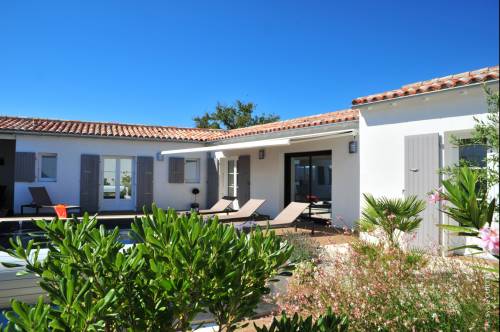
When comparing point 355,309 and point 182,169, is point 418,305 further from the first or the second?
point 182,169

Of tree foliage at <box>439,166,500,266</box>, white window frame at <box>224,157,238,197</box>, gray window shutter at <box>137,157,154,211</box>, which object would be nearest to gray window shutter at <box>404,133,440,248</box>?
tree foliage at <box>439,166,500,266</box>

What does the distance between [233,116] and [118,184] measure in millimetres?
34419

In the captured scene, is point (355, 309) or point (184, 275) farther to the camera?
point (355, 309)

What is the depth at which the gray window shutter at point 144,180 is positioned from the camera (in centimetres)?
2509

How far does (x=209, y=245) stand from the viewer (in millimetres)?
3502

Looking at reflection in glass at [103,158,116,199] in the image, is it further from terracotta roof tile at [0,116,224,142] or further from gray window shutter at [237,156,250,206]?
gray window shutter at [237,156,250,206]

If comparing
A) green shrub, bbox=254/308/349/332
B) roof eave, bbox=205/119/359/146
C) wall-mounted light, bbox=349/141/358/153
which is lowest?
green shrub, bbox=254/308/349/332

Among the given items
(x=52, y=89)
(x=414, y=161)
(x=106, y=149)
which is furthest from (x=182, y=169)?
(x=414, y=161)

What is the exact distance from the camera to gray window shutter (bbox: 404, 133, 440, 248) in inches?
472

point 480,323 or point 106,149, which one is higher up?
point 106,149

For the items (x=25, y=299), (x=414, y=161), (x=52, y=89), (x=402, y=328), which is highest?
(x=52, y=89)

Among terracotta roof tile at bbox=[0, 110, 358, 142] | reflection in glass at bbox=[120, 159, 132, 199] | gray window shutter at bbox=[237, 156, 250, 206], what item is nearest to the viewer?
terracotta roof tile at bbox=[0, 110, 358, 142]

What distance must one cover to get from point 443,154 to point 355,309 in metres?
9.08

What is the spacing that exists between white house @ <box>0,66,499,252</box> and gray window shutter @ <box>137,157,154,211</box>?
6 centimetres
